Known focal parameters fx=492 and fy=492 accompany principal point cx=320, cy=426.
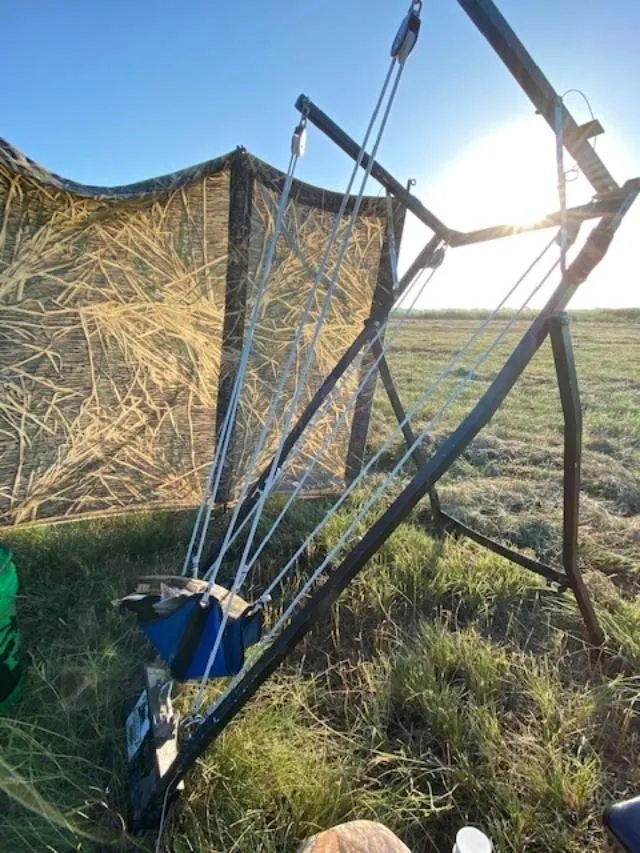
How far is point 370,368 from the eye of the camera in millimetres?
2650

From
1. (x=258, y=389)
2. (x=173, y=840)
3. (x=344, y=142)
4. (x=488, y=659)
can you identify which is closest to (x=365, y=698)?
(x=488, y=659)

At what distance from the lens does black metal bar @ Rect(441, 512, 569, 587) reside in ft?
6.17

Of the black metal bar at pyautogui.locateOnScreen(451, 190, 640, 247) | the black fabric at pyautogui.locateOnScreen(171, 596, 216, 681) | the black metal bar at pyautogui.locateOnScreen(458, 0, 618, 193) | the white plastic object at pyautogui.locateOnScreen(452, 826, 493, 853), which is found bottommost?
the white plastic object at pyautogui.locateOnScreen(452, 826, 493, 853)

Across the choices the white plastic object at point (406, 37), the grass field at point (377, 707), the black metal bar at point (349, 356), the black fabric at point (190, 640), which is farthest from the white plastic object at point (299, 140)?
the grass field at point (377, 707)

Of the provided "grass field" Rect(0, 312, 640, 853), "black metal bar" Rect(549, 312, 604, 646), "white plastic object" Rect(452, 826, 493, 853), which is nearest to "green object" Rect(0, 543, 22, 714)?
"grass field" Rect(0, 312, 640, 853)

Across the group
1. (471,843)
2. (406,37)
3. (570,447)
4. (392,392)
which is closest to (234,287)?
(392,392)

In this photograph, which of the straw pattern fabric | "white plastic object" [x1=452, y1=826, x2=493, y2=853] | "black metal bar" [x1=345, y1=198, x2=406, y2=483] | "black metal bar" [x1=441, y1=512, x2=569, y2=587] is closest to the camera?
"white plastic object" [x1=452, y1=826, x2=493, y2=853]

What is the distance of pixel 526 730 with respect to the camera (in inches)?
59.4

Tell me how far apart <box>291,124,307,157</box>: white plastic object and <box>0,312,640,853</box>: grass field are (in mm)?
1686

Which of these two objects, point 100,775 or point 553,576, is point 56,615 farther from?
point 553,576

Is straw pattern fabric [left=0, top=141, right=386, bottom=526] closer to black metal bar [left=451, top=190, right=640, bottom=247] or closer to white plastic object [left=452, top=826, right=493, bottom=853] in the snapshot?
black metal bar [left=451, top=190, right=640, bottom=247]

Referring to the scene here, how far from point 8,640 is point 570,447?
180 cm

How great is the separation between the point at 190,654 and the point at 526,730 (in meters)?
1.07

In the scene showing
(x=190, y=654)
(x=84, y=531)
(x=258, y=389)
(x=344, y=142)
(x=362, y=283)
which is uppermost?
(x=344, y=142)
